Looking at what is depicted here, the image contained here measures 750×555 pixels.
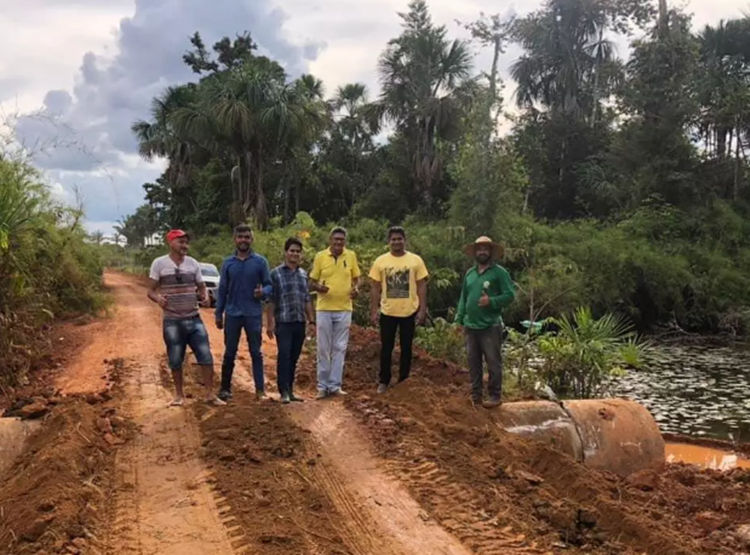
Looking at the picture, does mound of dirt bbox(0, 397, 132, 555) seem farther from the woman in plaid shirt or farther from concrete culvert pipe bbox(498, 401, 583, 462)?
concrete culvert pipe bbox(498, 401, 583, 462)

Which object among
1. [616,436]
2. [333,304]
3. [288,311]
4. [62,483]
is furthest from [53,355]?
[616,436]

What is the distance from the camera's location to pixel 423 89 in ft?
106

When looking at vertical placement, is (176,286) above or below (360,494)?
above

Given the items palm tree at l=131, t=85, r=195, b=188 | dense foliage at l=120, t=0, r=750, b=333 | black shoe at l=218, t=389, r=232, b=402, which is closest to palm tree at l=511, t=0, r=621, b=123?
dense foliage at l=120, t=0, r=750, b=333

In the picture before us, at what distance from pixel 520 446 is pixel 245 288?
9.78ft

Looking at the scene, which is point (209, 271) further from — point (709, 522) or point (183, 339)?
point (709, 522)

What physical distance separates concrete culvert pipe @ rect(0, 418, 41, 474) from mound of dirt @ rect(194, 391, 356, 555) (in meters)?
1.40

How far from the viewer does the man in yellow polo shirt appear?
7262mm

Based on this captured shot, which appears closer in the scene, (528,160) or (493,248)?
(493,248)

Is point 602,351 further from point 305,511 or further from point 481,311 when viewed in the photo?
point 305,511

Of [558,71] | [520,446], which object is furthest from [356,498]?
[558,71]

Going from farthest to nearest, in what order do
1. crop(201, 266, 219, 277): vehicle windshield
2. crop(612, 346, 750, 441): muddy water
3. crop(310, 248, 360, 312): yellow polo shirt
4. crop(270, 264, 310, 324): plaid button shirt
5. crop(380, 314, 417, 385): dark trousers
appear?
crop(201, 266, 219, 277): vehicle windshield < crop(612, 346, 750, 441): muddy water < crop(380, 314, 417, 385): dark trousers < crop(310, 248, 360, 312): yellow polo shirt < crop(270, 264, 310, 324): plaid button shirt

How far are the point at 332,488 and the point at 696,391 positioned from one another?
10.5 metres

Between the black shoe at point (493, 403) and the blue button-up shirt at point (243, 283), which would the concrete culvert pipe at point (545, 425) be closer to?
the black shoe at point (493, 403)
